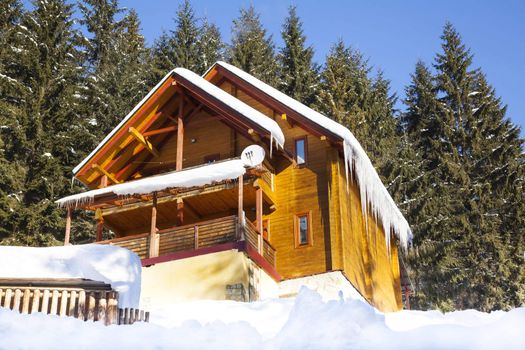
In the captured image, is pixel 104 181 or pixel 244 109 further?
pixel 104 181

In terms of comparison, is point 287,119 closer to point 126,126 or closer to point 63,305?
point 126,126

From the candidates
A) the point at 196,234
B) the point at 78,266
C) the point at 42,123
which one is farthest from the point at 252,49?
the point at 78,266

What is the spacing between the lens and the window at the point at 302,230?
1720 cm

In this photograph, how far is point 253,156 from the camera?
53.0 feet

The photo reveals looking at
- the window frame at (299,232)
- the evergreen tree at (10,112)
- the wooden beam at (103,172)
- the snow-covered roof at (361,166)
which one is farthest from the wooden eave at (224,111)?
the evergreen tree at (10,112)

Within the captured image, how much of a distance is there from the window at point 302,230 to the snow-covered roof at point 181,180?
8.33 ft

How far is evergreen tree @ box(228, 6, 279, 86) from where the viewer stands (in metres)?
32.7

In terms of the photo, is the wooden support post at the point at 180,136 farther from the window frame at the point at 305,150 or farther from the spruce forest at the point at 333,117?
the spruce forest at the point at 333,117

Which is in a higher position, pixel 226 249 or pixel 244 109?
pixel 244 109

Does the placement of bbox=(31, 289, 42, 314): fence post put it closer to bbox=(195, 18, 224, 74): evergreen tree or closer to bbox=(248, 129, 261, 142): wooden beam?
bbox=(248, 129, 261, 142): wooden beam

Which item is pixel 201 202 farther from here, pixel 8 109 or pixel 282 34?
pixel 282 34

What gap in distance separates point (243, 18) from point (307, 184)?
884 inches

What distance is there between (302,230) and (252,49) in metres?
18.4

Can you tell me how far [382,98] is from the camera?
3331 centimetres
